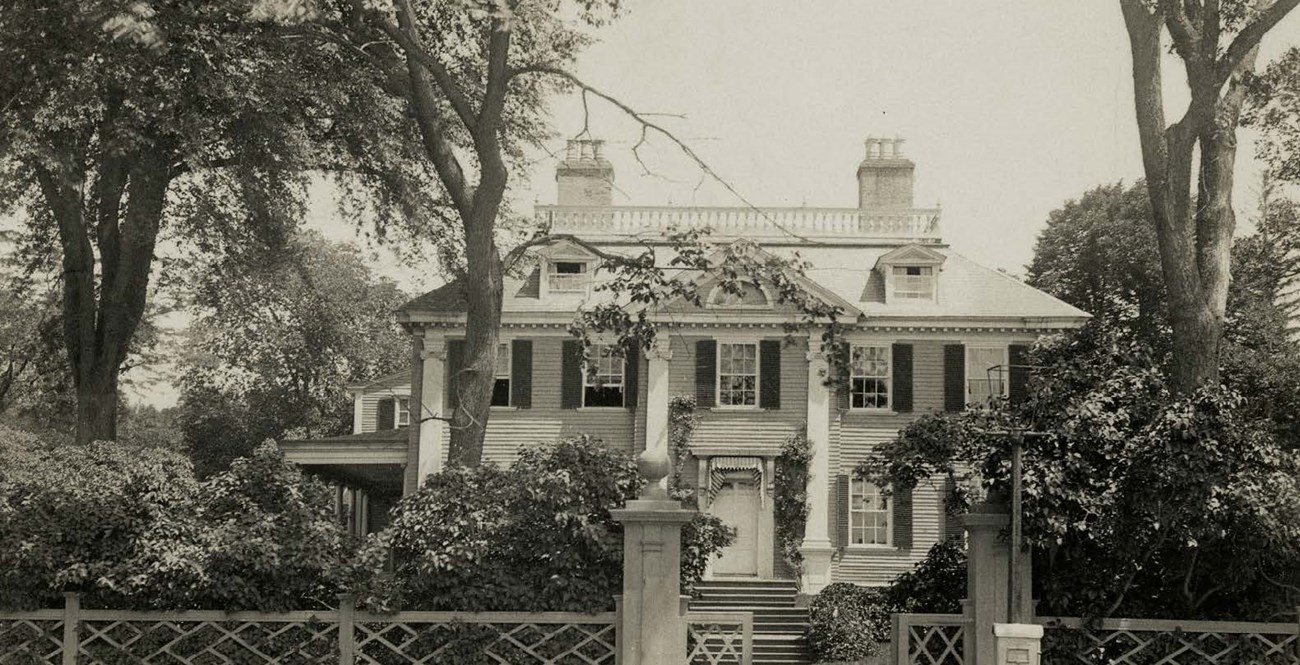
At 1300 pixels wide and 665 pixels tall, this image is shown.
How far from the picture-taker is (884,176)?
30.5 metres

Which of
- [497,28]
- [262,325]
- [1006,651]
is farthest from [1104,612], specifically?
[262,325]

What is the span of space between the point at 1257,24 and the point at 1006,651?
23.7 ft

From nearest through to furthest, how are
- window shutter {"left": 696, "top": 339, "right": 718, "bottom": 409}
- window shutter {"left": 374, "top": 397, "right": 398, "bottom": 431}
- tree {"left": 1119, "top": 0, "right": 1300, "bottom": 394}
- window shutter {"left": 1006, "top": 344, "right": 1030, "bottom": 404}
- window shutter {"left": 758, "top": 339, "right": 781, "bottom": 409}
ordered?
tree {"left": 1119, "top": 0, "right": 1300, "bottom": 394} → window shutter {"left": 1006, "top": 344, "right": 1030, "bottom": 404} → window shutter {"left": 758, "top": 339, "right": 781, "bottom": 409} → window shutter {"left": 696, "top": 339, "right": 718, "bottom": 409} → window shutter {"left": 374, "top": 397, "right": 398, "bottom": 431}

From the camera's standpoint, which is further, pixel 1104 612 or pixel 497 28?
pixel 497 28

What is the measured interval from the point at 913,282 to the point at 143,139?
1679cm

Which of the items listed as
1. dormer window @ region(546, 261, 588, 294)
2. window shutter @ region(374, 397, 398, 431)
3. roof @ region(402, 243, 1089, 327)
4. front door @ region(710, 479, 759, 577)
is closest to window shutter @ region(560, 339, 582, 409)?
roof @ region(402, 243, 1089, 327)

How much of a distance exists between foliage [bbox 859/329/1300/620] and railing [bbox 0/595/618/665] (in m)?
4.08

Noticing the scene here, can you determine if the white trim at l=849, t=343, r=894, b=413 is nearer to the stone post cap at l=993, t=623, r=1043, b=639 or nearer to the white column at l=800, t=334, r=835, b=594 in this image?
the white column at l=800, t=334, r=835, b=594

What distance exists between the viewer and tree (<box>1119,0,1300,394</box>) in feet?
46.2

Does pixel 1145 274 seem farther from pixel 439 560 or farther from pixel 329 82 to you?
pixel 439 560

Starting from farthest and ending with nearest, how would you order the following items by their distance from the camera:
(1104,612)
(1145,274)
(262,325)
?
(262,325)
(1145,274)
(1104,612)

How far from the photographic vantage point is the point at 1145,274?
34.2 metres

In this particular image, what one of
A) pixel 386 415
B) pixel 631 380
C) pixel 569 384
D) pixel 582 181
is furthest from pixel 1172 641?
pixel 386 415

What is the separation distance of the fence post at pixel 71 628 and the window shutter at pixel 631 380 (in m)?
16.6
